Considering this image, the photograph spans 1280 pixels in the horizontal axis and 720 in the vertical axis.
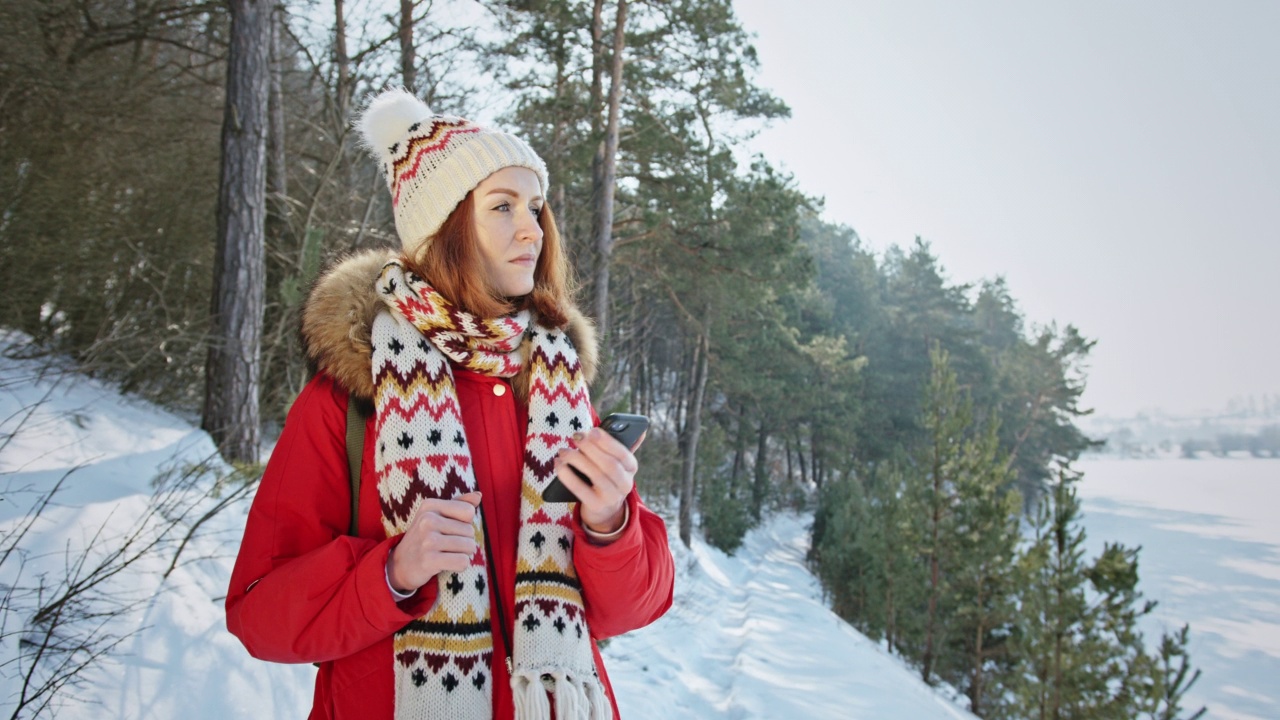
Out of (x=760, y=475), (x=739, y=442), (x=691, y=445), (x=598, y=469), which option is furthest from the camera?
(x=760, y=475)

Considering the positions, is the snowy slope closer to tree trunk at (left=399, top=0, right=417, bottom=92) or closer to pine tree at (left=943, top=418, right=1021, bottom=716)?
tree trunk at (left=399, top=0, right=417, bottom=92)

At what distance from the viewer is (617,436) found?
1.34 meters

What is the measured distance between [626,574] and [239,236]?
5.58 meters

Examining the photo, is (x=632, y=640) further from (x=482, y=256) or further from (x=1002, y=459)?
(x=1002, y=459)

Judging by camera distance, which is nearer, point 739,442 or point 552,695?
point 552,695

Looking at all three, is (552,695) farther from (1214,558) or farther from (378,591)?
(1214,558)

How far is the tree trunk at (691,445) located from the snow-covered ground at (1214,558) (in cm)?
948

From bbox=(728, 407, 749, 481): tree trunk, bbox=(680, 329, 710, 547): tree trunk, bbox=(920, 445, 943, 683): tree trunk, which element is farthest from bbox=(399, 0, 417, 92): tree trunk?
bbox=(728, 407, 749, 481): tree trunk

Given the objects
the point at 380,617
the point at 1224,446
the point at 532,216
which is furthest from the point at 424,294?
the point at 1224,446

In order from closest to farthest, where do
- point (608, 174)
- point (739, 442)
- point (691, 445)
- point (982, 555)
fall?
point (608, 174) → point (982, 555) → point (691, 445) → point (739, 442)

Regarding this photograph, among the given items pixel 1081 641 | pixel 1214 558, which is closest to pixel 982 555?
pixel 1081 641

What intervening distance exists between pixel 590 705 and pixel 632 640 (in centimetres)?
698

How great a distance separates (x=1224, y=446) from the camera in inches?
1478

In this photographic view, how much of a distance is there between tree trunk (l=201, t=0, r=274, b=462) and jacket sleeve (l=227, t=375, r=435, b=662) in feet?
16.4
